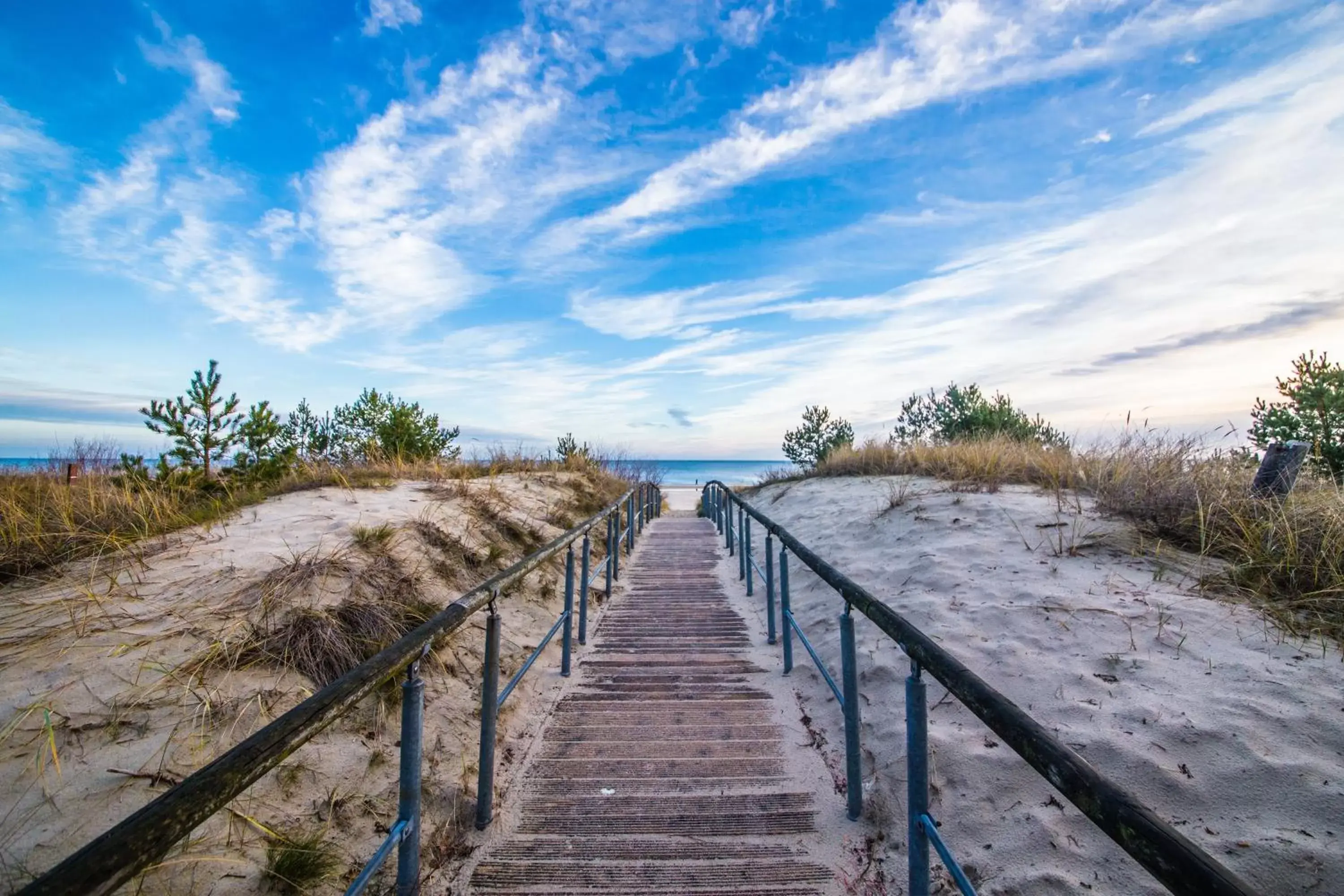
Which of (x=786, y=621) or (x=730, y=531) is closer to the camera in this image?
(x=786, y=621)

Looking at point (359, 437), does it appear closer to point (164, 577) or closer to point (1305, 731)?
point (164, 577)

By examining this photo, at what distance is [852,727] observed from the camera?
2.64m

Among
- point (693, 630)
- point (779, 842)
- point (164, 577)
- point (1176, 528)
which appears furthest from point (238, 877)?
point (1176, 528)

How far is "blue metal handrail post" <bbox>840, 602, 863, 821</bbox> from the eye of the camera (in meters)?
2.61

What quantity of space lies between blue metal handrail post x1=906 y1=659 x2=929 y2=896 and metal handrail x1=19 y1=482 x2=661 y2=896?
1628 millimetres

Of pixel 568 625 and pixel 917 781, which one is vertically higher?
pixel 917 781

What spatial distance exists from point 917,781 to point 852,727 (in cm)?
77

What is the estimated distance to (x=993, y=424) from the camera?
13.7 m

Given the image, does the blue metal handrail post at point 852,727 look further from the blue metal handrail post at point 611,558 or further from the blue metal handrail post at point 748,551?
the blue metal handrail post at point 611,558

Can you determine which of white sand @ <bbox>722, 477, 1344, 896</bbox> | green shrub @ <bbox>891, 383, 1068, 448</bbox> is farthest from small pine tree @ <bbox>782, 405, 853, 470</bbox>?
white sand @ <bbox>722, 477, 1344, 896</bbox>

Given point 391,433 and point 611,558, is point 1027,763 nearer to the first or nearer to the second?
point 611,558

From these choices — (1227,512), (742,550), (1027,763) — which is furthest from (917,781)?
(742,550)

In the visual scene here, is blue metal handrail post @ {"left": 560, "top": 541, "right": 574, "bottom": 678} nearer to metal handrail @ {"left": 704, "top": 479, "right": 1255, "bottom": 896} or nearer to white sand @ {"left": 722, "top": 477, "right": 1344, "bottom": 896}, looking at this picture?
white sand @ {"left": 722, "top": 477, "right": 1344, "bottom": 896}

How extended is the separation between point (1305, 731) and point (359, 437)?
14.0m
